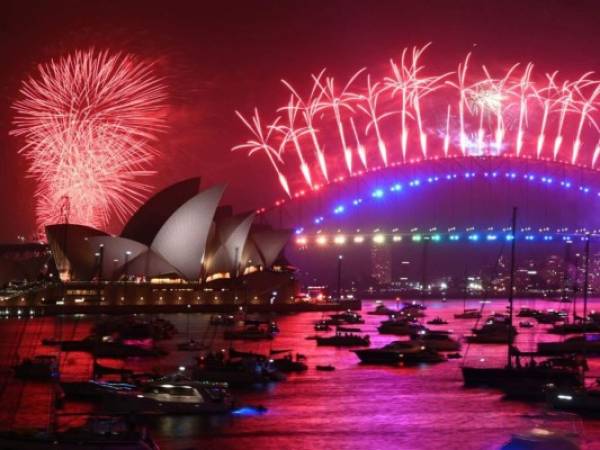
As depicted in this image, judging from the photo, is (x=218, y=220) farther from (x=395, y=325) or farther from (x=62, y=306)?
(x=395, y=325)

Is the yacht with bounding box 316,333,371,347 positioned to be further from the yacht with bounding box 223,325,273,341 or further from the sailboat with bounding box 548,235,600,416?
the sailboat with bounding box 548,235,600,416

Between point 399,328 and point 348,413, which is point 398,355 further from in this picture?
point 399,328

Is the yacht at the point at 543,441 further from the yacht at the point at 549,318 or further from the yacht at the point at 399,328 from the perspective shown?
the yacht at the point at 549,318

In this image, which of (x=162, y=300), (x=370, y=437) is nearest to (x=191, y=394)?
(x=370, y=437)

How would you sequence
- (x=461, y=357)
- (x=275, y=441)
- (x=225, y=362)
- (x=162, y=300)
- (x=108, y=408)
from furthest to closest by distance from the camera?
(x=162, y=300), (x=461, y=357), (x=225, y=362), (x=108, y=408), (x=275, y=441)

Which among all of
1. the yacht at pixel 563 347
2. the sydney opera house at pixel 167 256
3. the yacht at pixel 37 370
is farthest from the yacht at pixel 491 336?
the sydney opera house at pixel 167 256

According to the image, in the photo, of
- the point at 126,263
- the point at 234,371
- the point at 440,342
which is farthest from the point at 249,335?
the point at 126,263
